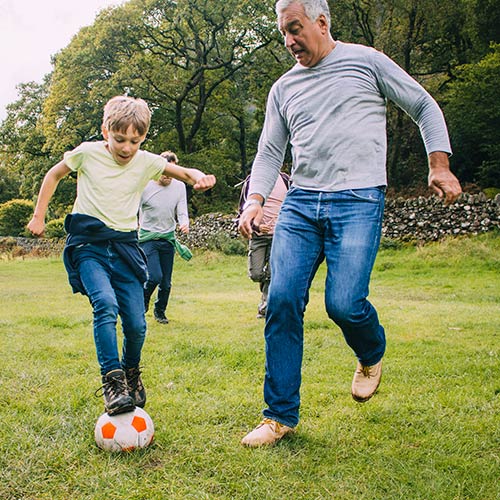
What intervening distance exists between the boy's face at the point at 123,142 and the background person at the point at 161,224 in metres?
3.51

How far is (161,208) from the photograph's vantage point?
7.48 m

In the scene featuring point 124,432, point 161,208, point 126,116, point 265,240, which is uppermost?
point 126,116

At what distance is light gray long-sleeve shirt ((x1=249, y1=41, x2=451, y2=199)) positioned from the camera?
3.27m

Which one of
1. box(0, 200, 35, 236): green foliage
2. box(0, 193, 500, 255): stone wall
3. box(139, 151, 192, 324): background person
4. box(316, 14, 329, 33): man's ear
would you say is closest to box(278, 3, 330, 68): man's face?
box(316, 14, 329, 33): man's ear

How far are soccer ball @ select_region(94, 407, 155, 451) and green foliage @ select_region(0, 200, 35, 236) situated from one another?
1534 inches

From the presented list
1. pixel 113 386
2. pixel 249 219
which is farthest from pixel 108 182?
pixel 113 386

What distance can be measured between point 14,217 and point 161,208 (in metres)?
35.8

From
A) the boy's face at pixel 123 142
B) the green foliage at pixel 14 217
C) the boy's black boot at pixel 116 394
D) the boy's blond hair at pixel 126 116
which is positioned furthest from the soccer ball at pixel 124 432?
the green foliage at pixel 14 217

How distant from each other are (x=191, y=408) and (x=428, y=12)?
22.7m

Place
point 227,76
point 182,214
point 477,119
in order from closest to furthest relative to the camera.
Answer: point 182,214, point 477,119, point 227,76

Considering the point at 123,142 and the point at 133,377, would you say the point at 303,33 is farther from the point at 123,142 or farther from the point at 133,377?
the point at 133,377

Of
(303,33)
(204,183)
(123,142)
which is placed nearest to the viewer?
(303,33)

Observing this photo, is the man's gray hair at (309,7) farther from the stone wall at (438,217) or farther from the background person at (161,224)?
the stone wall at (438,217)

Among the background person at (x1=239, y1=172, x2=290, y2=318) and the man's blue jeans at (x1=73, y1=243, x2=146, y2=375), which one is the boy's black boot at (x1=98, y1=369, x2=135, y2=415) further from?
the background person at (x1=239, y1=172, x2=290, y2=318)
